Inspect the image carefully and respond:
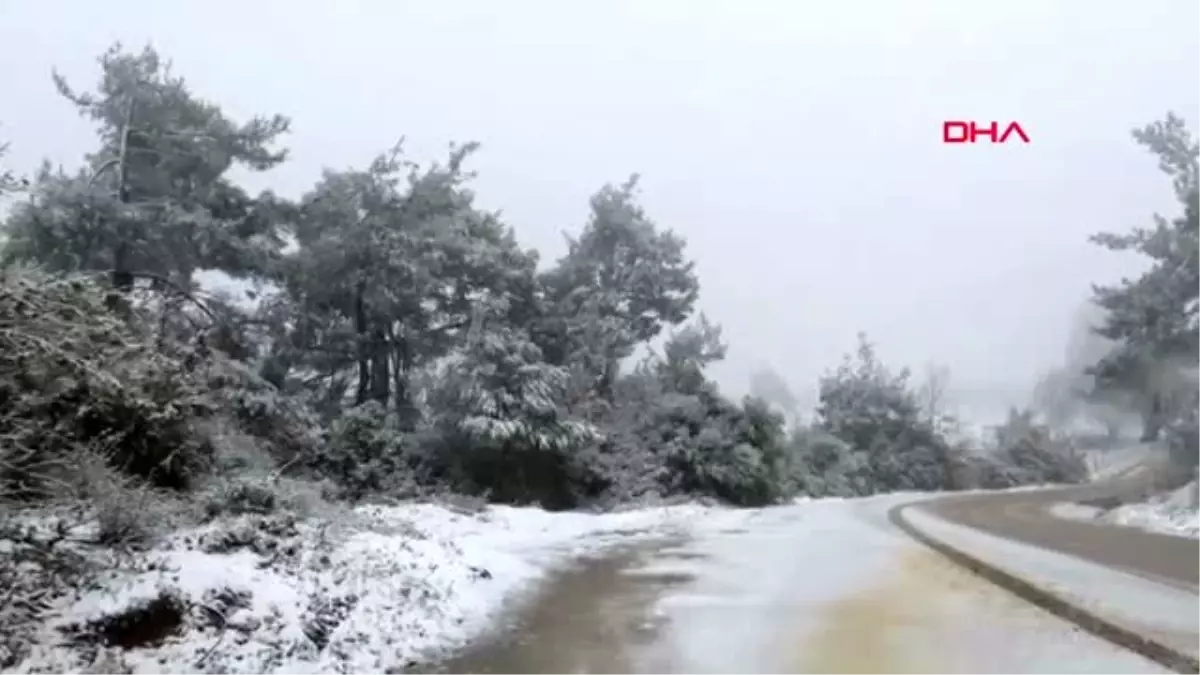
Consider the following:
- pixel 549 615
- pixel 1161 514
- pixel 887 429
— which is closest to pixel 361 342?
pixel 549 615

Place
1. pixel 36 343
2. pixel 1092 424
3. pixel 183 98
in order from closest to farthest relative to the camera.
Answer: pixel 36 343 < pixel 183 98 < pixel 1092 424

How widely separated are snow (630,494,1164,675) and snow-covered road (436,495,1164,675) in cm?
2

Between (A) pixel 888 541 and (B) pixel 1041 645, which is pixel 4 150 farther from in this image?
(A) pixel 888 541

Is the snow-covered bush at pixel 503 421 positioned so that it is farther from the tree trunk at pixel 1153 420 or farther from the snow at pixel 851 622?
the tree trunk at pixel 1153 420

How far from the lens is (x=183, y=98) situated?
22.8 metres

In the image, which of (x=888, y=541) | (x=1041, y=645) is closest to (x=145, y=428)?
(x=1041, y=645)

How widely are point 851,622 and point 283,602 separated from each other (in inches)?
200

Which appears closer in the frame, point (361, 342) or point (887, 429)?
point (361, 342)

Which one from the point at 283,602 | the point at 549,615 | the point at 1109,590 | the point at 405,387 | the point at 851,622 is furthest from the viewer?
the point at 405,387

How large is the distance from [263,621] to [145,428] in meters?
5.13

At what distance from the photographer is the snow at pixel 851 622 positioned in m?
7.70

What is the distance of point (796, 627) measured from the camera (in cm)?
943

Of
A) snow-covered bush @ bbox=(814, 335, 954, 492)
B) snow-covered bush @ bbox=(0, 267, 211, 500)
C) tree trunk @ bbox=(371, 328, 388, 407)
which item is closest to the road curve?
snow-covered bush @ bbox=(0, 267, 211, 500)

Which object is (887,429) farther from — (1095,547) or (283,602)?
(283,602)
